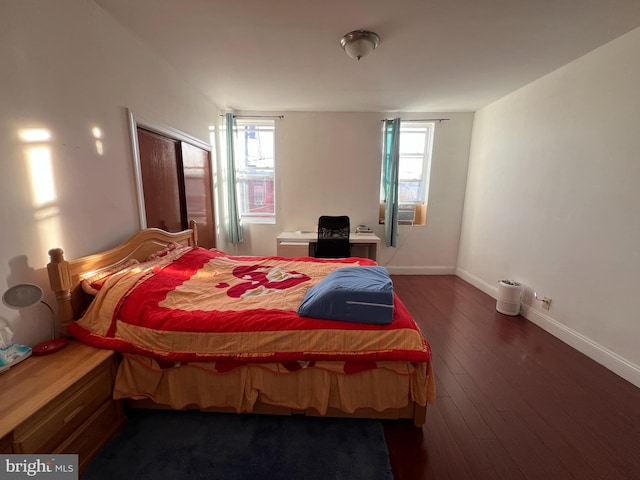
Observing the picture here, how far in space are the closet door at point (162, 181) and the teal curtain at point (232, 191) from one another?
1.14 m

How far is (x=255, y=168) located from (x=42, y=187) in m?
2.91

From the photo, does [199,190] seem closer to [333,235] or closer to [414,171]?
[333,235]

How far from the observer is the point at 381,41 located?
6.69 feet

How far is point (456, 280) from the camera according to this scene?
4020mm

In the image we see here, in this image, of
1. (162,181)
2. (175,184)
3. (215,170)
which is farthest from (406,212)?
(162,181)

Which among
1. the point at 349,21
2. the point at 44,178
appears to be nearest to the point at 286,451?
the point at 44,178

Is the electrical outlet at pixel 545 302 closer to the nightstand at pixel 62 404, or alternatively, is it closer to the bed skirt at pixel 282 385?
the bed skirt at pixel 282 385

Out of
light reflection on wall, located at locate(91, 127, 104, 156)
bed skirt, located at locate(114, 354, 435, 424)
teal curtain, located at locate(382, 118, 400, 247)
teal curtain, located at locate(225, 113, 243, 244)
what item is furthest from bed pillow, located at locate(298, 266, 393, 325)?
teal curtain, located at locate(225, 113, 243, 244)

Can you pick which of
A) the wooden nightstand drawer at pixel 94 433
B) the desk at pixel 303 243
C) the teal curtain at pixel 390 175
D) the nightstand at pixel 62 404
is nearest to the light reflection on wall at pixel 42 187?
the nightstand at pixel 62 404

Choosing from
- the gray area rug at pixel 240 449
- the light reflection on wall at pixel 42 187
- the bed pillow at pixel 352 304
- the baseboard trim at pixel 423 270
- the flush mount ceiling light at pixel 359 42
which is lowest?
the gray area rug at pixel 240 449

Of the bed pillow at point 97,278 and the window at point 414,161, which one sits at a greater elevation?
the window at point 414,161

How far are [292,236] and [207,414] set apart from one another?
99.7 inches

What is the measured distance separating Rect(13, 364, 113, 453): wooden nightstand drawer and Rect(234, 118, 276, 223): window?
3.04 meters

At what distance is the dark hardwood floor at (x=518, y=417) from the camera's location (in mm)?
1277
